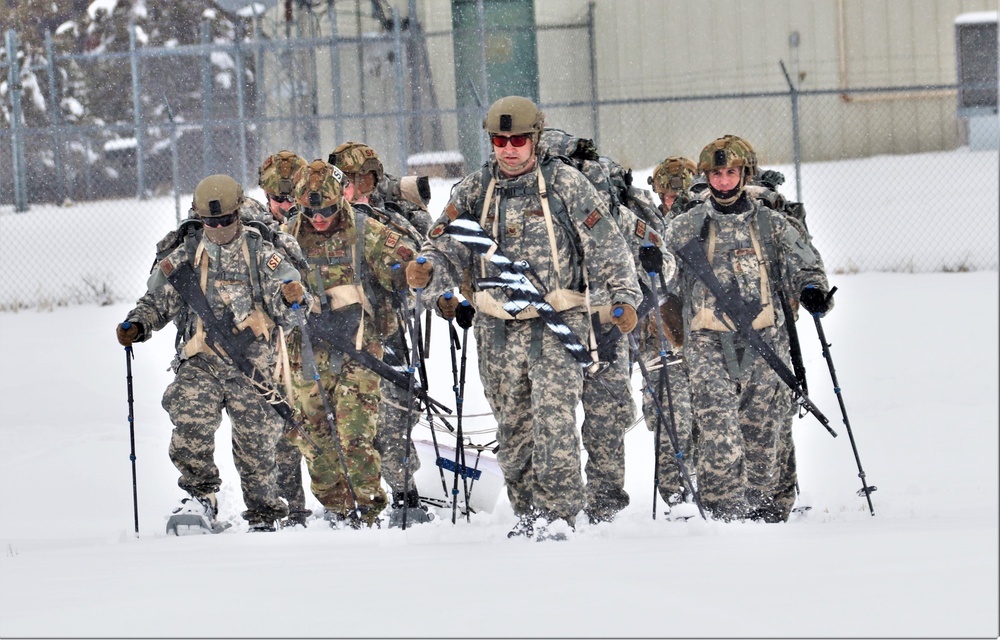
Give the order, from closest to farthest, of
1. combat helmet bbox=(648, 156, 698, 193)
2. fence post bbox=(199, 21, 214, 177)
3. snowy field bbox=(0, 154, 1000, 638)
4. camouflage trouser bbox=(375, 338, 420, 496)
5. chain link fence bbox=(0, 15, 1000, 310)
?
snowy field bbox=(0, 154, 1000, 638), camouflage trouser bbox=(375, 338, 420, 496), combat helmet bbox=(648, 156, 698, 193), fence post bbox=(199, 21, 214, 177), chain link fence bbox=(0, 15, 1000, 310)

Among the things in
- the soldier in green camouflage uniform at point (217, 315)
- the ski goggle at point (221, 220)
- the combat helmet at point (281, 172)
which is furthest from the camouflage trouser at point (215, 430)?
the combat helmet at point (281, 172)

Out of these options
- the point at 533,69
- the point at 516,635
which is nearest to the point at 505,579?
the point at 516,635

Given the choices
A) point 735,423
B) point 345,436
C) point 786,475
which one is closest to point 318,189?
point 345,436

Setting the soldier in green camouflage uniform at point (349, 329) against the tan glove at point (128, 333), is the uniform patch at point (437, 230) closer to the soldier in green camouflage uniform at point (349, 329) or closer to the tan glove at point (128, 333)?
the soldier in green camouflage uniform at point (349, 329)

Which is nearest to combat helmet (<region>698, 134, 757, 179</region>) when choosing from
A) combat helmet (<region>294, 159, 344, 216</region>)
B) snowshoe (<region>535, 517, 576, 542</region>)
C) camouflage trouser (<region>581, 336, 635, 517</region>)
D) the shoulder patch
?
the shoulder patch

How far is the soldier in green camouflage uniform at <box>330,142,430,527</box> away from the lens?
29.2 feet

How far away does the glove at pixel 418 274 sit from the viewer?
7.25 m

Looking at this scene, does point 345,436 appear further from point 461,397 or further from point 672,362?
point 672,362

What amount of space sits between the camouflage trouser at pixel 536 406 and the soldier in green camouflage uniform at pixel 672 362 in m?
1.44

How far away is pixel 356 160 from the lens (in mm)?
9219

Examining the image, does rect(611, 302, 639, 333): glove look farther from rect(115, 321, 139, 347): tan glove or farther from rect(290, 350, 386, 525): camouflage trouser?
rect(115, 321, 139, 347): tan glove

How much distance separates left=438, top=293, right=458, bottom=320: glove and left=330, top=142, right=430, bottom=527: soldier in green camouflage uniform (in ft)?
3.30

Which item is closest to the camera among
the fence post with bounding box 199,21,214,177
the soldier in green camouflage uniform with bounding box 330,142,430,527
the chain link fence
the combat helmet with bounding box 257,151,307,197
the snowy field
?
the snowy field

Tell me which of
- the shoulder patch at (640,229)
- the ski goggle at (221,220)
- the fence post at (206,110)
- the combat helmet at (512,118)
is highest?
the fence post at (206,110)
